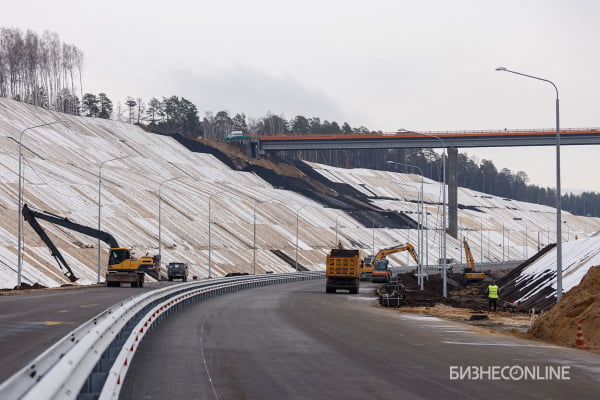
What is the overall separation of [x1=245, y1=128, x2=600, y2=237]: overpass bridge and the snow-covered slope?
803 centimetres

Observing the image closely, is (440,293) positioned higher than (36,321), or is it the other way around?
(36,321)

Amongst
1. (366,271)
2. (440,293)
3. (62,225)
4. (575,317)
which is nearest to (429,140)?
(366,271)

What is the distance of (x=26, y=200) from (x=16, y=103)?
Result: 48.1 metres

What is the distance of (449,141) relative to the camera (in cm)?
13300

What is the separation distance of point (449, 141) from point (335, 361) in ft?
387

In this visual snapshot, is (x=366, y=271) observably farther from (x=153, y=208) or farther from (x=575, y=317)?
(x=575, y=317)

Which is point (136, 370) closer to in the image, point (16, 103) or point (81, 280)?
point (81, 280)

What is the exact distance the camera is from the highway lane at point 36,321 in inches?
709

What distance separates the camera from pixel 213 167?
14675 cm

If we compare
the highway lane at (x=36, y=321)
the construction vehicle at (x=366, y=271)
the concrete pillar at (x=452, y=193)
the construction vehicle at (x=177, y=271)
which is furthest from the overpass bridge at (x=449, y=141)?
the highway lane at (x=36, y=321)

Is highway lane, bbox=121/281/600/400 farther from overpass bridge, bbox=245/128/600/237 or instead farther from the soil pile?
overpass bridge, bbox=245/128/600/237

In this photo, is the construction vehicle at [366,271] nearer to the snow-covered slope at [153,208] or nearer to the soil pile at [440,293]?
the soil pile at [440,293]

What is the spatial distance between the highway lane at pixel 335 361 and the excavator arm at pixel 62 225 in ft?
110

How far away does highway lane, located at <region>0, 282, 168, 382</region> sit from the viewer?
709 inches
